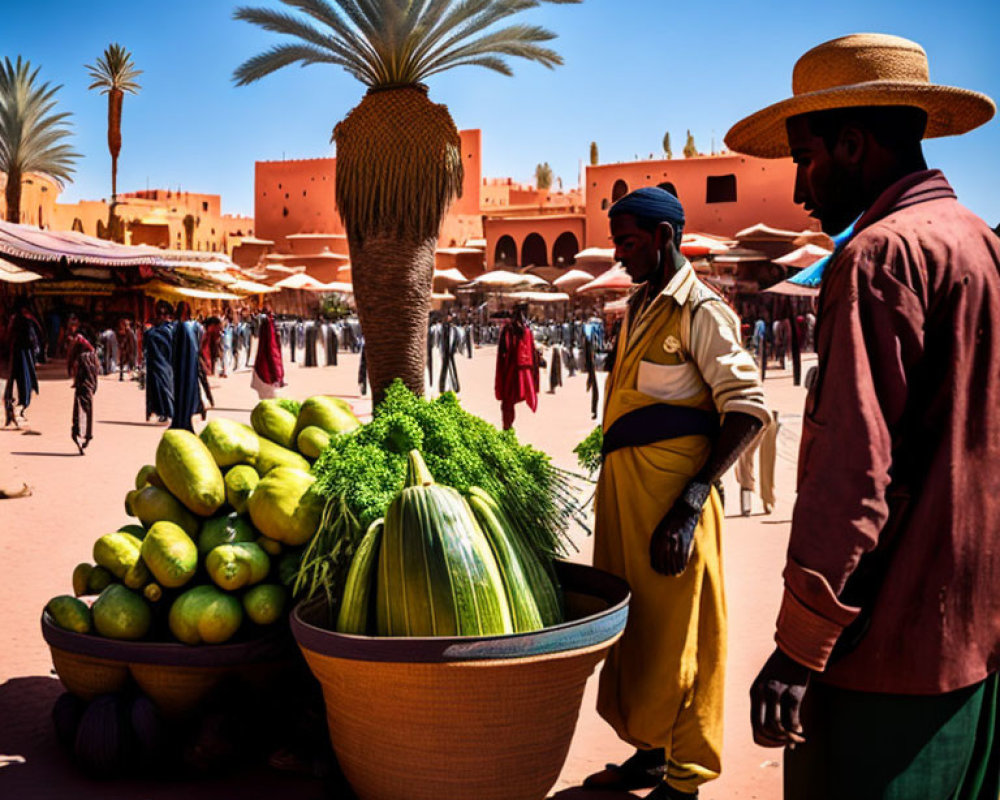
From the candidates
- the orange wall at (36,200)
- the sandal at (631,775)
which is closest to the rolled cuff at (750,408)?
the sandal at (631,775)

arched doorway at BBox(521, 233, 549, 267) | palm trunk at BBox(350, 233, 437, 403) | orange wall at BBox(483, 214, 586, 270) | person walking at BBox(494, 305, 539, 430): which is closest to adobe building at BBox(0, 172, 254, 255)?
orange wall at BBox(483, 214, 586, 270)

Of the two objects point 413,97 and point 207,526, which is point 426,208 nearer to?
point 413,97

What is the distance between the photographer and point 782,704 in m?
1.63

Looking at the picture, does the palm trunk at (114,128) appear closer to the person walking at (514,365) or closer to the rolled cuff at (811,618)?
the person walking at (514,365)

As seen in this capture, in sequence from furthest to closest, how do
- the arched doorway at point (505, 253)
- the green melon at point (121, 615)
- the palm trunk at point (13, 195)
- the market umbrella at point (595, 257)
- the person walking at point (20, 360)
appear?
1. the arched doorway at point (505, 253)
2. the market umbrella at point (595, 257)
3. the palm trunk at point (13, 195)
4. the person walking at point (20, 360)
5. the green melon at point (121, 615)

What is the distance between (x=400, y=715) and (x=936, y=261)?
5.40 feet

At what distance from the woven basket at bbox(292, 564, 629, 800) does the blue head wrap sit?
44.9 inches

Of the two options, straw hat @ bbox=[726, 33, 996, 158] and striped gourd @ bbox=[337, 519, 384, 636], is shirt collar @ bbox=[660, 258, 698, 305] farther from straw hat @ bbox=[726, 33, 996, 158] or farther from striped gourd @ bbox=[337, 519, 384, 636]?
striped gourd @ bbox=[337, 519, 384, 636]

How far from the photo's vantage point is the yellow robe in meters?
2.76

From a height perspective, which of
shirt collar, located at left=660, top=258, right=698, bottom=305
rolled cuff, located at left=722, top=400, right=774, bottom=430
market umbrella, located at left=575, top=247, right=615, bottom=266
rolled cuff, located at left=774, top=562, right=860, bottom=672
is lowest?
rolled cuff, located at left=774, top=562, right=860, bottom=672

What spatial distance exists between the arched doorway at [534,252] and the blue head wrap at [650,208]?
4844 cm

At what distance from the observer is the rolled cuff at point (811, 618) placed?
155 centimetres

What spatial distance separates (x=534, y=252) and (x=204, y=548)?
4933 cm

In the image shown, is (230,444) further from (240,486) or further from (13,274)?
(13,274)
